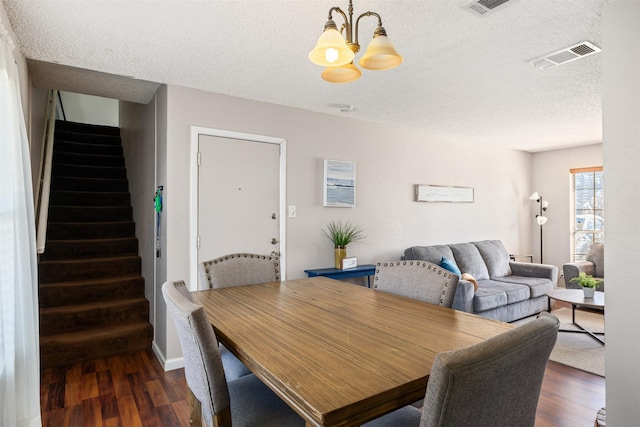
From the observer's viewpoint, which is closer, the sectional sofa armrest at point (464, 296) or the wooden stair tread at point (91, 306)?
the wooden stair tread at point (91, 306)

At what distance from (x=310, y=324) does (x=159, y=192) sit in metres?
2.25

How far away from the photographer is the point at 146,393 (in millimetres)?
2529

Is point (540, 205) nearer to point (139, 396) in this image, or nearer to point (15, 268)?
point (139, 396)

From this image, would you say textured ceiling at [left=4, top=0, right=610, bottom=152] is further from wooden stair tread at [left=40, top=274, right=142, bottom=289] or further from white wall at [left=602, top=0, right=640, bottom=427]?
wooden stair tread at [left=40, top=274, right=142, bottom=289]

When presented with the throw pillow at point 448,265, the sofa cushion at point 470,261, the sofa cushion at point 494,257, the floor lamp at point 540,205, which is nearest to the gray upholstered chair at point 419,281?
the throw pillow at point 448,265

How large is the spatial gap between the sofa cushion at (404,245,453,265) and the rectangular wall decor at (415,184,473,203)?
2.21ft

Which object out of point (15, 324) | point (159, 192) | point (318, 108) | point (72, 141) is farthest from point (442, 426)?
point (72, 141)

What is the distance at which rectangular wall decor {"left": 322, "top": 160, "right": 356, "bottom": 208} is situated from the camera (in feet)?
12.6

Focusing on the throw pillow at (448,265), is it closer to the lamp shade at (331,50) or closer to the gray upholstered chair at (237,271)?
the gray upholstered chair at (237,271)

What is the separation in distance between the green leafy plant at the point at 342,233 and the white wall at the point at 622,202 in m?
2.39

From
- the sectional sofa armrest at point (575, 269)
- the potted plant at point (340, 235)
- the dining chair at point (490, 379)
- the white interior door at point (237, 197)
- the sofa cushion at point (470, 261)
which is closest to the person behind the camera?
the dining chair at point (490, 379)

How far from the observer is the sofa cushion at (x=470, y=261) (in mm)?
4578

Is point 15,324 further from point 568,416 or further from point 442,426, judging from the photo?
point 568,416

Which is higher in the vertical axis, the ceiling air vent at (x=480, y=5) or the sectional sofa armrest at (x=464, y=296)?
the ceiling air vent at (x=480, y=5)
